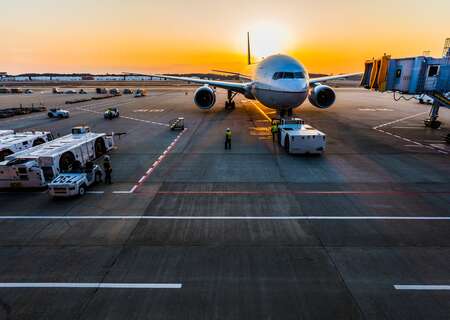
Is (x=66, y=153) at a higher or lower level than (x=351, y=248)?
higher

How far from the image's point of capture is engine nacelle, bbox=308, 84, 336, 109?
3688 centimetres

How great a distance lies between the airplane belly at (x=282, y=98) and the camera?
29.4m

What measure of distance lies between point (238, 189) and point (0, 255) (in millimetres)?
10663

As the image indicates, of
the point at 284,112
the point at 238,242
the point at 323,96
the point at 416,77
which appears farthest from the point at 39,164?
the point at 416,77

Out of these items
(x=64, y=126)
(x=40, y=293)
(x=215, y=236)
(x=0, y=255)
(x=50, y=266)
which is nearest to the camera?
(x=40, y=293)

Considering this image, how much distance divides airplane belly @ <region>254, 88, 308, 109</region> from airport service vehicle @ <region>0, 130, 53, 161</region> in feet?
69.5

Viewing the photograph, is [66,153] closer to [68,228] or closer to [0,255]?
[68,228]

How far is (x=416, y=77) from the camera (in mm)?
30516

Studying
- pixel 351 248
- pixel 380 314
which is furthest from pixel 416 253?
pixel 380 314

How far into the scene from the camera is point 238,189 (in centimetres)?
1636

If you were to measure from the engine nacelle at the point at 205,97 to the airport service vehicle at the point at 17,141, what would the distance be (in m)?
21.0

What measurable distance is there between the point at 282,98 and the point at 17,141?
2321cm

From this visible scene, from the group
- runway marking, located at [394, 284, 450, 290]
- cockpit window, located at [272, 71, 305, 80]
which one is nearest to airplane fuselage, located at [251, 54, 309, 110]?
cockpit window, located at [272, 71, 305, 80]

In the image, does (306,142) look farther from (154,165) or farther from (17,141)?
(17,141)
